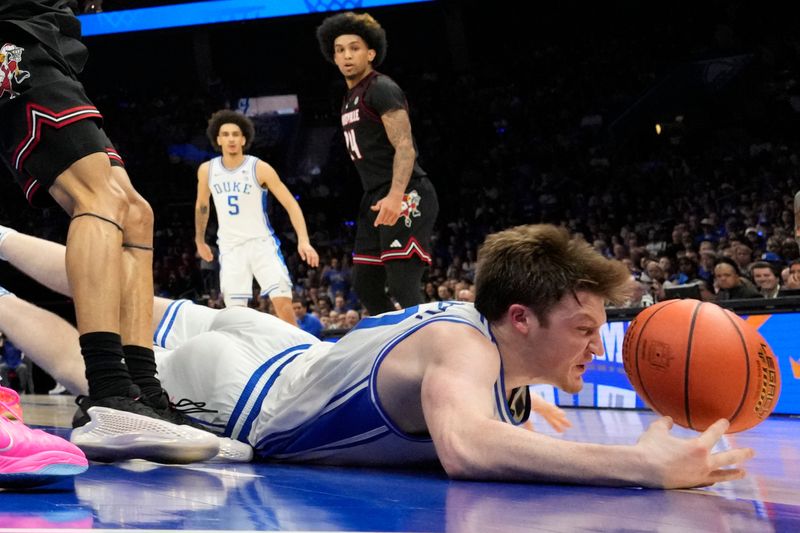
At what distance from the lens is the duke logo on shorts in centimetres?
253

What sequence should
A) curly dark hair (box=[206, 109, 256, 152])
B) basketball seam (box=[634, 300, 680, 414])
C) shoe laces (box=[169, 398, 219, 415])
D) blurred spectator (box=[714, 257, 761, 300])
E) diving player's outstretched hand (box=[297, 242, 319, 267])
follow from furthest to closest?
curly dark hair (box=[206, 109, 256, 152]) → blurred spectator (box=[714, 257, 761, 300]) → diving player's outstretched hand (box=[297, 242, 319, 267]) → shoe laces (box=[169, 398, 219, 415]) → basketball seam (box=[634, 300, 680, 414])

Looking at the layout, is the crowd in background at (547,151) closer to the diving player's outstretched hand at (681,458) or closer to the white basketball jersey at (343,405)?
the white basketball jersey at (343,405)

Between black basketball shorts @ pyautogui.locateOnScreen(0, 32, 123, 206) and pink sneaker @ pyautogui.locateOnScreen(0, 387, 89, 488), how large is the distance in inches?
38.8

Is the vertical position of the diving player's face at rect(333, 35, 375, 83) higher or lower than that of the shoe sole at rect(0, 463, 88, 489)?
higher

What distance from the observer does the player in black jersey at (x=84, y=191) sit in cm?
243

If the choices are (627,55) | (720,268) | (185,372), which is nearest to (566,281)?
(185,372)

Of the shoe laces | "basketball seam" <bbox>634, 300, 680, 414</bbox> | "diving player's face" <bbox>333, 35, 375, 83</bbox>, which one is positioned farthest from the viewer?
"diving player's face" <bbox>333, 35, 375, 83</bbox>

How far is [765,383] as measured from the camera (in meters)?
2.39

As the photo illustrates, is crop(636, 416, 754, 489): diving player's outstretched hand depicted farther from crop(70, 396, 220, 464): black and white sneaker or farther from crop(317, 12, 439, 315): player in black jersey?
crop(317, 12, 439, 315): player in black jersey

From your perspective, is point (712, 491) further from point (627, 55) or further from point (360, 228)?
point (627, 55)

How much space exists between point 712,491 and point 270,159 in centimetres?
1698

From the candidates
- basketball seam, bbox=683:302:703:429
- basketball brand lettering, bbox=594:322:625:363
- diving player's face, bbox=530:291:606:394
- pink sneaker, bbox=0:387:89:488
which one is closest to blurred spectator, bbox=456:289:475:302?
basketball brand lettering, bbox=594:322:625:363

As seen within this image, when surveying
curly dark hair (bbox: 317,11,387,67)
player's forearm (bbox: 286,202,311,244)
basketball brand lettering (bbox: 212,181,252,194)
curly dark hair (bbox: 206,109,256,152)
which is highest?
curly dark hair (bbox: 317,11,387,67)

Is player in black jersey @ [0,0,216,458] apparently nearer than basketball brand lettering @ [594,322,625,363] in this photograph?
Yes
